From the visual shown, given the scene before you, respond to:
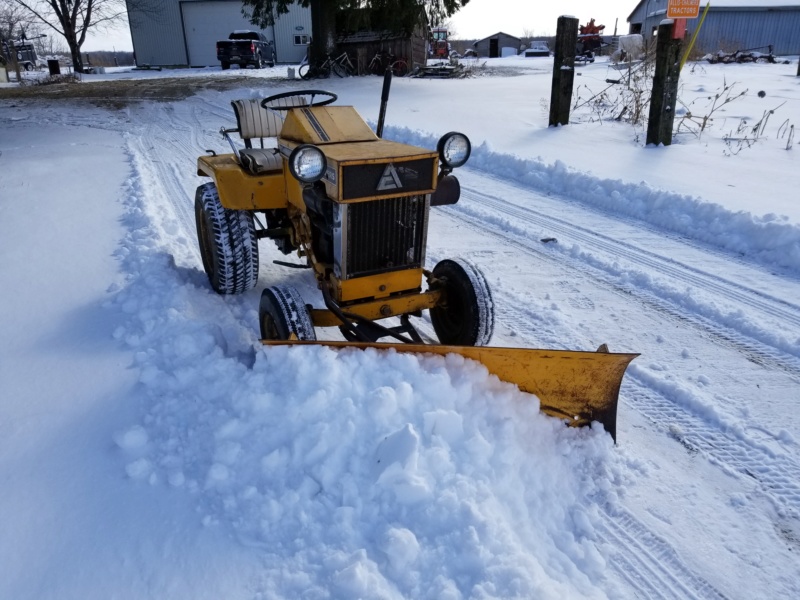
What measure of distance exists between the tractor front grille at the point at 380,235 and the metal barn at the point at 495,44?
3828cm

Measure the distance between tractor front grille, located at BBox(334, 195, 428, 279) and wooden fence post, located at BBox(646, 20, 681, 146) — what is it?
561 centimetres

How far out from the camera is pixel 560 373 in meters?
2.65

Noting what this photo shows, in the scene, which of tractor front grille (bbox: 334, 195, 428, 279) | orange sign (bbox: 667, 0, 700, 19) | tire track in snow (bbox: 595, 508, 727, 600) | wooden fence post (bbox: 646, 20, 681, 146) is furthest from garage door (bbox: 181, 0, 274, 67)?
tire track in snow (bbox: 595, 508, 727, 600)

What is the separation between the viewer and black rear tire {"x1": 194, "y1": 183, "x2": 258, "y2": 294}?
→ 379 cm

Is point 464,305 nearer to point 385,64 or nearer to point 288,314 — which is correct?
point 288,314

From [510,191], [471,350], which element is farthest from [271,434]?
[510,191]

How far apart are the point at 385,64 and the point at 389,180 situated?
18.2 m

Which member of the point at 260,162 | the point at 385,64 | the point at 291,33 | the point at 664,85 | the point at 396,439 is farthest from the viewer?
the point at 291,33

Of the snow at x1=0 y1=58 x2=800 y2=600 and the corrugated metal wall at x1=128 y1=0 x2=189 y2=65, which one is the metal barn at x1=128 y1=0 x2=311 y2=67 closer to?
the corrugated metal wall at x1=128 y1=0 x2=189 y2=65

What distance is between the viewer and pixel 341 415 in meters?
2.38

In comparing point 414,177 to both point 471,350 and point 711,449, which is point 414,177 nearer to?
point 471,350

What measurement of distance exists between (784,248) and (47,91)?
1969 cm

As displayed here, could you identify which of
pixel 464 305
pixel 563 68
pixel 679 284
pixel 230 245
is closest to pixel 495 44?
pixel 563 68

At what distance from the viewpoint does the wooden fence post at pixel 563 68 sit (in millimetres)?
8781
